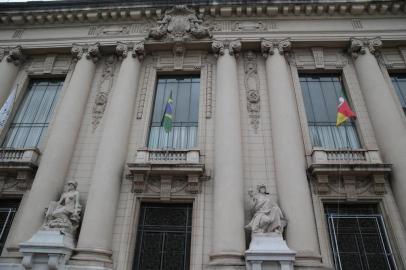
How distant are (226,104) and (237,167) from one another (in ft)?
8.62

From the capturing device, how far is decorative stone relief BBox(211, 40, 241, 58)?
12.7m

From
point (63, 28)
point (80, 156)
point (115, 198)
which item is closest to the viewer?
point (115, 198)

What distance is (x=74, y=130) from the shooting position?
1127 centimetres

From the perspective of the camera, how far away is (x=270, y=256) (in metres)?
7.89

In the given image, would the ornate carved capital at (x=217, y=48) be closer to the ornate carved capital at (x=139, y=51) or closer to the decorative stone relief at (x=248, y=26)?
the decorative stone relief at (x=248, y=26)

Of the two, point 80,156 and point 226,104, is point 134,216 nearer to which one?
point 80,156

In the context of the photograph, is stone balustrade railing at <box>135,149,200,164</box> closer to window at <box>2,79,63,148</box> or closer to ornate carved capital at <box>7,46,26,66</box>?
window at <box>2,79,63,148</box>

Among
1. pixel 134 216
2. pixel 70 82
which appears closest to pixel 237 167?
pixel 134 216

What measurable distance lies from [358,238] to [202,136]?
6.26 metres

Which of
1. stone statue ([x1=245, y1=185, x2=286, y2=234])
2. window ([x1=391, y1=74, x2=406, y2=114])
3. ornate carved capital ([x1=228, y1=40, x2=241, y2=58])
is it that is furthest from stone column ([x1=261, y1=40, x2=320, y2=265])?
window ([x1=391, y1=74, x2=406, y2=114])

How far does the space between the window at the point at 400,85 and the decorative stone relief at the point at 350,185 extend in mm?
3917

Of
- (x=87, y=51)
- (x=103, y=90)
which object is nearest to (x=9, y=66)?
(x=87, y=51)

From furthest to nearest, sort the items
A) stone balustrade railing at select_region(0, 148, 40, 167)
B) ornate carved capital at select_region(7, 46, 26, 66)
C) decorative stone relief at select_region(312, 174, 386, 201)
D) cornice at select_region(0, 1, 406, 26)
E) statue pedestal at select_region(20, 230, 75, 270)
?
1. ornate carved capital at select_region(7, 46, 26, 66)
2. cornice at select_region(0, 1, 406, 26)
3. stone balustrade railing at select_region(0, 148, 40, 167)
4. decorative stone relief at select_region(312, 174, 386, 201)
5. statue pedestal at select_region(20, 230, 75, 270)

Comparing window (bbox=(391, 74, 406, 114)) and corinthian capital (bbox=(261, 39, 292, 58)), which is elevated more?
corinthian capital (bbox=(261, 39, 292, 58))
